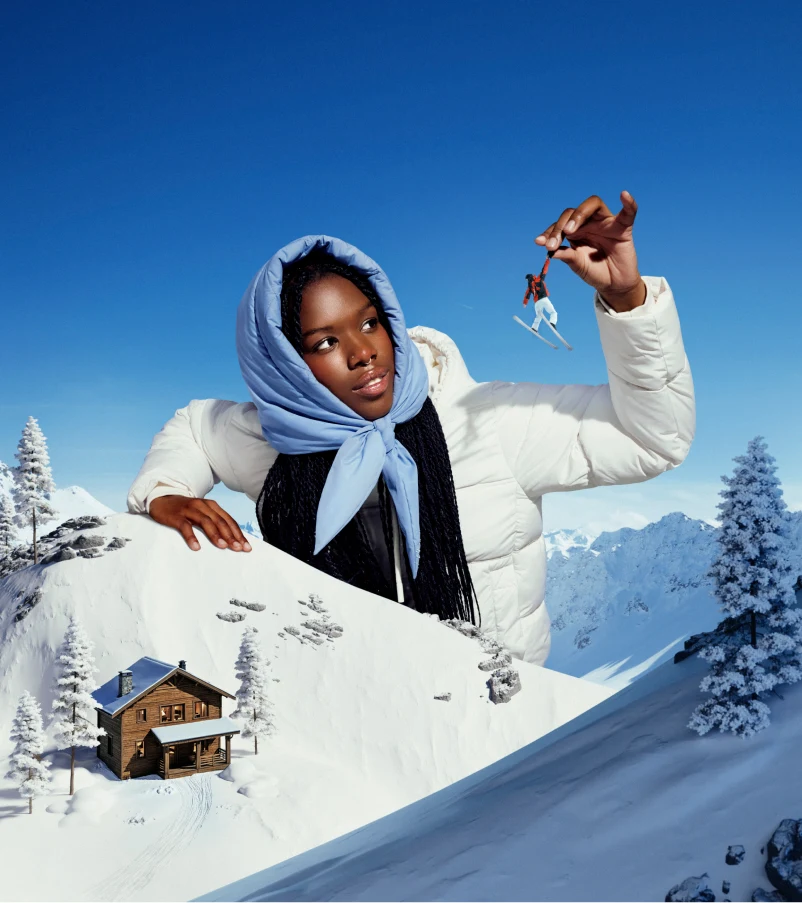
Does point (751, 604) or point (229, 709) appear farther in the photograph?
point (229, 709)

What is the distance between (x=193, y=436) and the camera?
11.9 feet

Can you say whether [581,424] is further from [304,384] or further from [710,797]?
[710,797]

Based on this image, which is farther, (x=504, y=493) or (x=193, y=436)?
(x=193, y=436)

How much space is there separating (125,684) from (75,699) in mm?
143

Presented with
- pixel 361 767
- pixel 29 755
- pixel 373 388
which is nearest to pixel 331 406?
pixel 373 388

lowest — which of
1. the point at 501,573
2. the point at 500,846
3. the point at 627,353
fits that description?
the point at 500,846

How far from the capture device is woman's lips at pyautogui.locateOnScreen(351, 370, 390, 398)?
3123 mm

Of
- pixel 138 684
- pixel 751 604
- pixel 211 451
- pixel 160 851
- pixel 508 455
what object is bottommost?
pixel 160 851

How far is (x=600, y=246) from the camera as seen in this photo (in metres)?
2.70

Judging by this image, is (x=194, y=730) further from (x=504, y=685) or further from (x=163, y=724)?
(x=504, y=685)

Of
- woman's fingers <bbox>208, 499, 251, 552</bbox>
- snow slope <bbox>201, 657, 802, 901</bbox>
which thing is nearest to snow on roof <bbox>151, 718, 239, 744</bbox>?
snow slope <bbox>201, 657, 802, 901</bbox>

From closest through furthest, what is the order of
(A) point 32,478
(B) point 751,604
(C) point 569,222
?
1. (B) point 751,604
2. (C) point 569,222
3. (A) point 32,478

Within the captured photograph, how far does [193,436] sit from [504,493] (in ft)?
4.54

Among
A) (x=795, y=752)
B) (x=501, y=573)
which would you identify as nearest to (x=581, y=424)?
(x=501, y=573)
